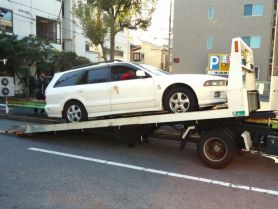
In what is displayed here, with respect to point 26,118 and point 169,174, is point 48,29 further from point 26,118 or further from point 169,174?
point 169,174

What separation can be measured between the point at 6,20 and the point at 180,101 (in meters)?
19.9

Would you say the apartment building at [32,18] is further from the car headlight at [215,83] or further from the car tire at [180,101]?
the car headlight at [215,83]

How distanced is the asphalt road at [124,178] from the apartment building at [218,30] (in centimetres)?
2695

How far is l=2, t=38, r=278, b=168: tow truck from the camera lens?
230 inches

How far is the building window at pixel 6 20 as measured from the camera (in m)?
22.4

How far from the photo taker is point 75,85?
8086mm

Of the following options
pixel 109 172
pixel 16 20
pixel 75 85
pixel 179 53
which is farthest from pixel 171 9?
pixel 109 172

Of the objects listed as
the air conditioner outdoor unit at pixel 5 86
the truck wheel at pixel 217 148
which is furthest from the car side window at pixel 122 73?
the air conditioner outdoor unit at pixel 5 86

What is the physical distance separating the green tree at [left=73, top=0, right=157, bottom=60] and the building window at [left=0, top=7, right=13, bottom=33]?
894cm

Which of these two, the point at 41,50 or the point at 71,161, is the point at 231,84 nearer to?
the point at 71,161

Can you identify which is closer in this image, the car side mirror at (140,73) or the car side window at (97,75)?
the car side mirror at (140,73)

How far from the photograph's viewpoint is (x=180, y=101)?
262 inches

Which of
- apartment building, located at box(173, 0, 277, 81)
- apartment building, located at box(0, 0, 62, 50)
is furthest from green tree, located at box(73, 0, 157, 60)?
apartment building, located at box(173, 0, 277, 81)

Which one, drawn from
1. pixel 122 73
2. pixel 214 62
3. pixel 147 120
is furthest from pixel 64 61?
pixel 147 120
